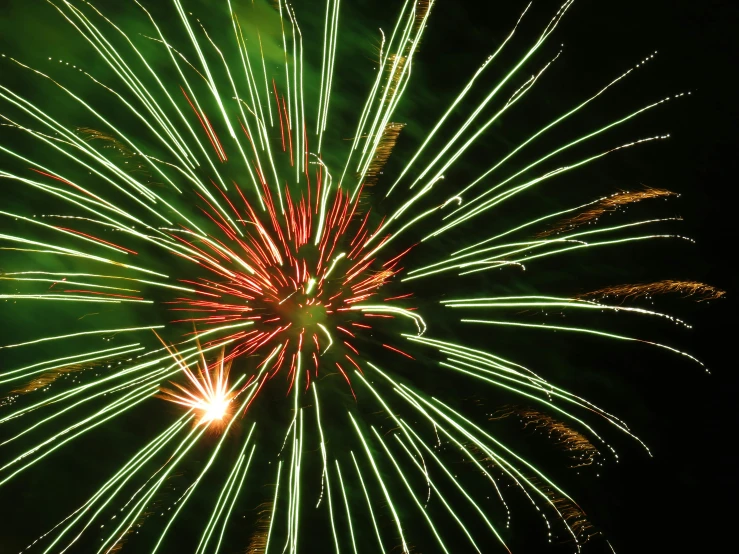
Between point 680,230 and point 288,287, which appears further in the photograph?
point 680,230

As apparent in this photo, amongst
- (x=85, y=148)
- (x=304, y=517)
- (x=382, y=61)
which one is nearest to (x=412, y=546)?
(x=304, y=517)

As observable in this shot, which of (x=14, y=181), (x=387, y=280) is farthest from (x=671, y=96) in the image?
(x=14, y=181)

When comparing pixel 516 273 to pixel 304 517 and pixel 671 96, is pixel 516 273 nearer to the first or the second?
pixel 671 96

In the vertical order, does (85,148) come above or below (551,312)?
above

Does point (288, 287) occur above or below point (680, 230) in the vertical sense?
below

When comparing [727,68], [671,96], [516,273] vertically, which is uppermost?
[727,68]

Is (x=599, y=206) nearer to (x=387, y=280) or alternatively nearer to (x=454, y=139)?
(x=454, y=139)

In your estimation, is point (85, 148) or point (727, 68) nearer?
point (85, 148)
